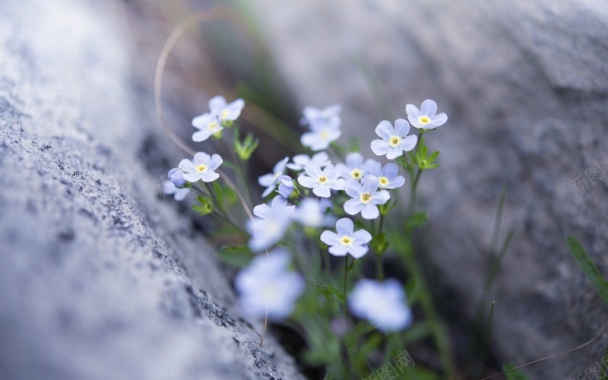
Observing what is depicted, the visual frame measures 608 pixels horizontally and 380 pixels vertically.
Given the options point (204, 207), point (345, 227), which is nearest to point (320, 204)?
point (345, 227)

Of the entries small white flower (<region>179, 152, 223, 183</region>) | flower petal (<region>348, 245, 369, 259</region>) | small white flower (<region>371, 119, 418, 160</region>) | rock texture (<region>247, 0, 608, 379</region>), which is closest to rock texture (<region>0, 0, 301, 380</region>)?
small white flower (<region>179, 152, 223, 183</region>)

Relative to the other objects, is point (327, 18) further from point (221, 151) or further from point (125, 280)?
point (125, 280)

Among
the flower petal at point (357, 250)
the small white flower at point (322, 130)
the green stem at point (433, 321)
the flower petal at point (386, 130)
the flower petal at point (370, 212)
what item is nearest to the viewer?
the flower petal at point (357, 250)

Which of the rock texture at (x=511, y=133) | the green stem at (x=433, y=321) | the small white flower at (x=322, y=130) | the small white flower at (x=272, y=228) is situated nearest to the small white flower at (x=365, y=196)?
the small white flower at (x=272, y=228)

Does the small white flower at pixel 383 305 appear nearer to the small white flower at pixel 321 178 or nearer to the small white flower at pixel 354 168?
the small white flower at pixel 321 178

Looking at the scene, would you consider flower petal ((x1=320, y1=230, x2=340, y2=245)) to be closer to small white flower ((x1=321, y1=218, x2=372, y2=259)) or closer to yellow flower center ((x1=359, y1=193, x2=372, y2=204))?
small white flower ((x1=321, y1=218, x2=372, y2=259))

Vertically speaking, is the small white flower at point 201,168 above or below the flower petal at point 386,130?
below

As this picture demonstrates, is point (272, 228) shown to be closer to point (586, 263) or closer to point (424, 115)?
point (424, 115)

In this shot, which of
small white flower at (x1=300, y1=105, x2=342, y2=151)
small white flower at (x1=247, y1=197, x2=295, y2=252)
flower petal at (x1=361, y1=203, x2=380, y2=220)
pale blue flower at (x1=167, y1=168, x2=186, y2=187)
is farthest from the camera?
small white flower at (x1=300, y1=105, x2=342, y2=151)
